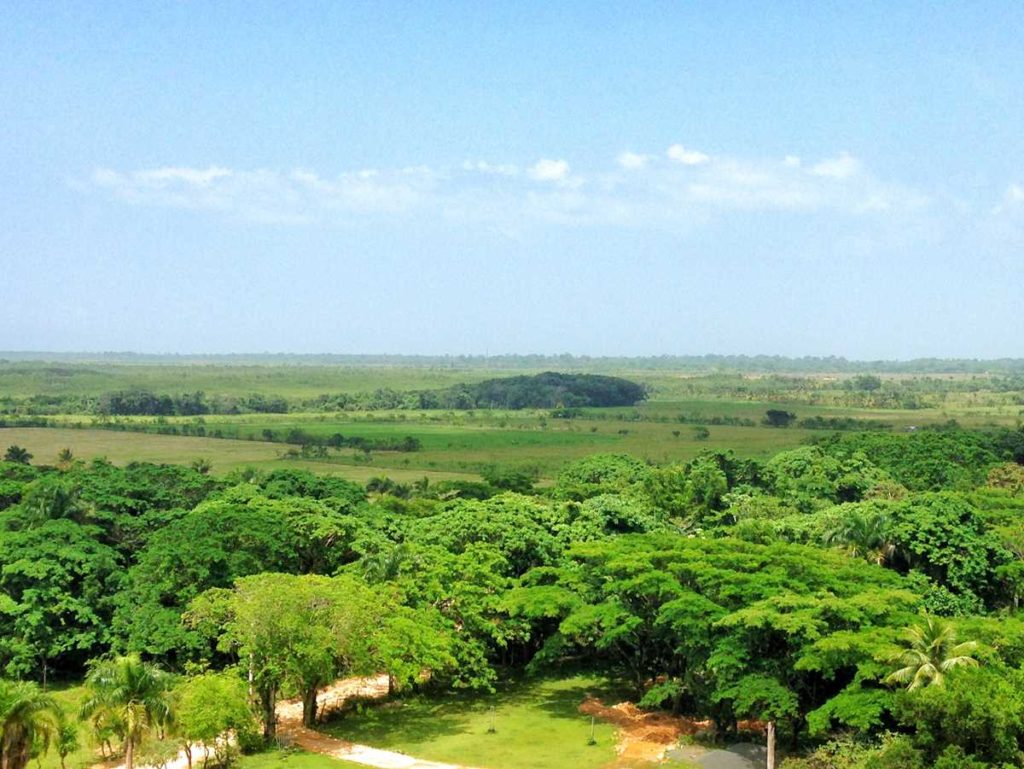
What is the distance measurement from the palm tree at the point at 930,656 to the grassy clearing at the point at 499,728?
8277 millimetres

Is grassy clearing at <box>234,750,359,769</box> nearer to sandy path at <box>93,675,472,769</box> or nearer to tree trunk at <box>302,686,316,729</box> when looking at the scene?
sandy path at <box>93,675,472,769</box>

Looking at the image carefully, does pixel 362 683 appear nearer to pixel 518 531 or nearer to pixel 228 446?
pixel 518 531

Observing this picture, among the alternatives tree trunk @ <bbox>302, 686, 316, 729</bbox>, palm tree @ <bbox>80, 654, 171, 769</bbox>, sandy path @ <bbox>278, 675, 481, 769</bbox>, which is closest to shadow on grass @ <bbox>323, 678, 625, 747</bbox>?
tree trunk @ <bbox>302, 686, 316, 729</bbox>

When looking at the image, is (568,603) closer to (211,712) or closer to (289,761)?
(289,761)

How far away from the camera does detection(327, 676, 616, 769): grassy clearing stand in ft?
89.1

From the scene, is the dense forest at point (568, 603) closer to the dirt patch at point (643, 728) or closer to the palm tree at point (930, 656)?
the palm tree at point (930, 656)

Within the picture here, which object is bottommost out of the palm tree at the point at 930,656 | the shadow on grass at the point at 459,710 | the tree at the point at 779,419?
the shadow on grass at the point at 459,710

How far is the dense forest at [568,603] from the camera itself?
2433cm

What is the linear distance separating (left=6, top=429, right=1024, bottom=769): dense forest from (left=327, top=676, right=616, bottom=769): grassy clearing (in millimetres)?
1121

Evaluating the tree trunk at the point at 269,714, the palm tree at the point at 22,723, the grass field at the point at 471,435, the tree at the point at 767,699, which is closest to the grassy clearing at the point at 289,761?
the tree trunk at the point at 269,714

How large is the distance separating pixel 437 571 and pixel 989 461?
185ft

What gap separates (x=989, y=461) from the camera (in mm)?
74250

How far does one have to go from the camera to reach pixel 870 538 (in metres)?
36.0

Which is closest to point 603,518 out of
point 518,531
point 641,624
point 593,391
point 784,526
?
point 518,531
